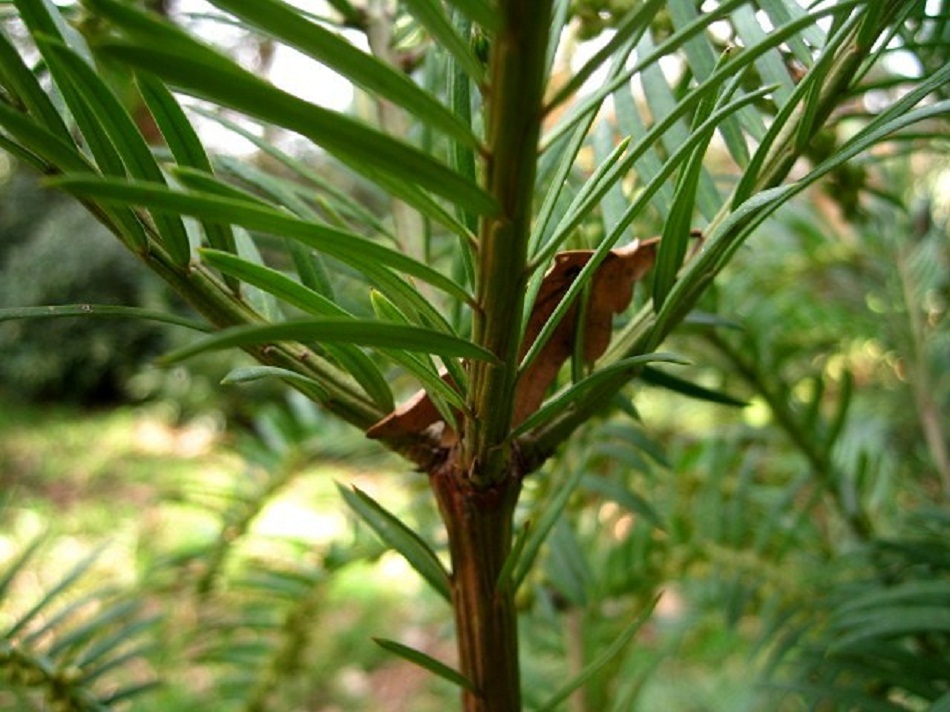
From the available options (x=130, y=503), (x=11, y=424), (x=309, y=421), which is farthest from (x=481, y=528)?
(x=11, y=424)

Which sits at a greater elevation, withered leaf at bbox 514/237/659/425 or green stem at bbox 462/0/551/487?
withered leaf at bbox 514/237/659/425

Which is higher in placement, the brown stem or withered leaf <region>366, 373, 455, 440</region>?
withered leaf <region>366, 373, 455, 440</region>

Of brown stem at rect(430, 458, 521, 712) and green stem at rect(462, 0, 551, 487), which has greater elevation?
green stem at rect(462, 0, 551, 487)

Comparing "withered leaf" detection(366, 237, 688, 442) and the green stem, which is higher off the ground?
"withered leaf" detection(366, 237, 688, 442)

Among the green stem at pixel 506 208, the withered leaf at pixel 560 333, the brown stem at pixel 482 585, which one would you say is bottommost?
the brown stem at pixel 482 585

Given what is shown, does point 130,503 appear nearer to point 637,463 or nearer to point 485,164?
point 637,463

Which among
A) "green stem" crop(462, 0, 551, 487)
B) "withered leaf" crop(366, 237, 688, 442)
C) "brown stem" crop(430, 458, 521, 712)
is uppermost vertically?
"withered leaf" crop(366, 237, 688, 442)
